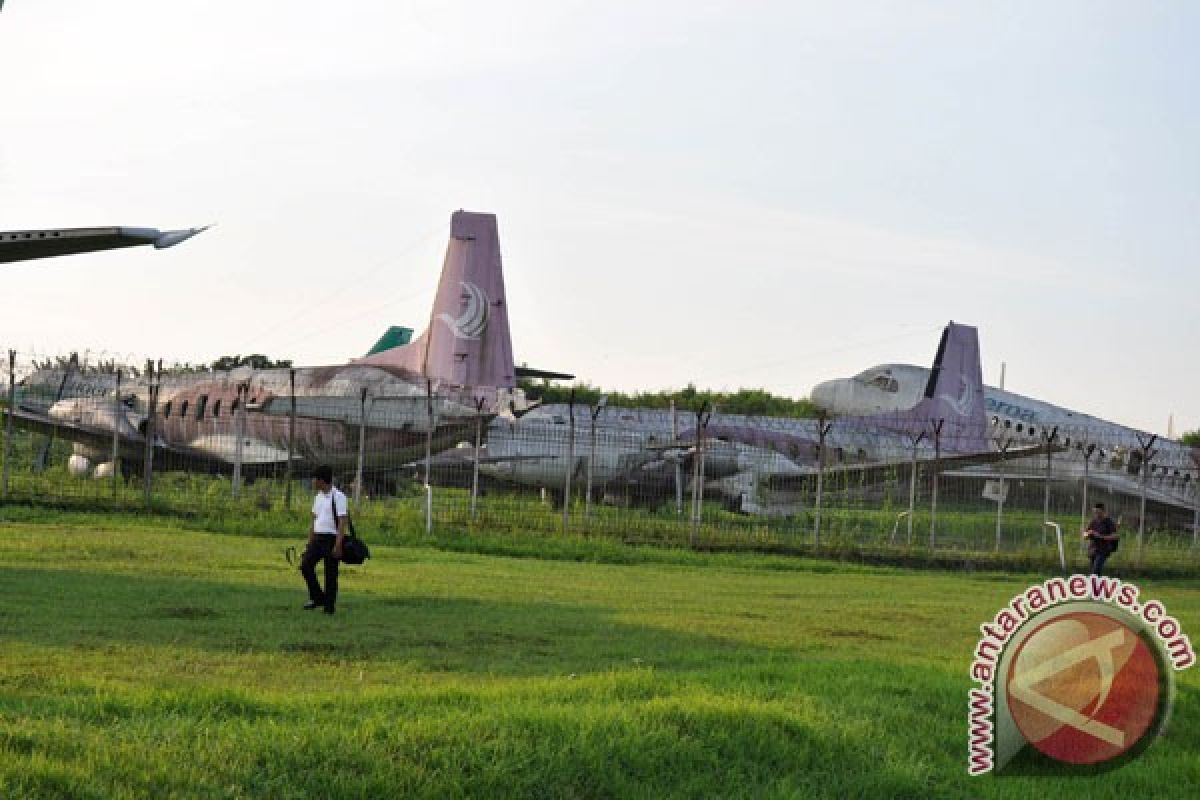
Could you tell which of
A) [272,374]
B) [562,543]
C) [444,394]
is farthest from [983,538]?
[272,374]

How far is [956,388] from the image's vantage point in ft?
177

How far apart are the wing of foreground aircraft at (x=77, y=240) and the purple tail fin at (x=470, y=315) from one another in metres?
25.2

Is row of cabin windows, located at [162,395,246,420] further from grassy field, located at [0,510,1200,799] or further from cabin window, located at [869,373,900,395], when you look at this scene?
cabin window, located at [869,373,900,395]

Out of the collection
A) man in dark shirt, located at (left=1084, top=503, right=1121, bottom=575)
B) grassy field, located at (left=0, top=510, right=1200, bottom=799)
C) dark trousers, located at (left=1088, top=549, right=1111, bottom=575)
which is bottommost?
grassy field, located at (left=0, top=510, right=1200, bottom=799)

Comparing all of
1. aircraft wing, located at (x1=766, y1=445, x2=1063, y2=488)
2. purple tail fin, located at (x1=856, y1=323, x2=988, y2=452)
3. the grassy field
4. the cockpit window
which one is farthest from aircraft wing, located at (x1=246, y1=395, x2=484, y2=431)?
the cockpit window

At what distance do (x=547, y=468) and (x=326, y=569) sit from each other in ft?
81.2

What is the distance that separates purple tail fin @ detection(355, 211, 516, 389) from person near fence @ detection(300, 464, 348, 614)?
25.2m

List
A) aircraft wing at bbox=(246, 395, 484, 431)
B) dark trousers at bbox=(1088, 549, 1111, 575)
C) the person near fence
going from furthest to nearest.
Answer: aircraft wing at bbox=(246, 395, 484, 431)
dark trousers at bbox=(1088, 549, 1111, 575)
the person near fence

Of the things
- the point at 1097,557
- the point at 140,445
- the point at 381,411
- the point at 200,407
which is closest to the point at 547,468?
the point at 381,411

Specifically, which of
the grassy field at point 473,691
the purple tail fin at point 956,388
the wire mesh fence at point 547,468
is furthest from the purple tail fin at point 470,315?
the grassy field at point 473,691

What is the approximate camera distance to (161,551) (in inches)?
806

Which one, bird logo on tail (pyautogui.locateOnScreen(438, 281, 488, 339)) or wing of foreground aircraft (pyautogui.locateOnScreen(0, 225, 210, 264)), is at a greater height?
bird logo on tail (pyautogui.locateOnScreen(438, 281, 488, 339))

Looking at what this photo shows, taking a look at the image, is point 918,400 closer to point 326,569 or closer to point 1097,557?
point 1097,557

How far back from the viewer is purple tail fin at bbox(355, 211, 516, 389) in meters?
41.2
